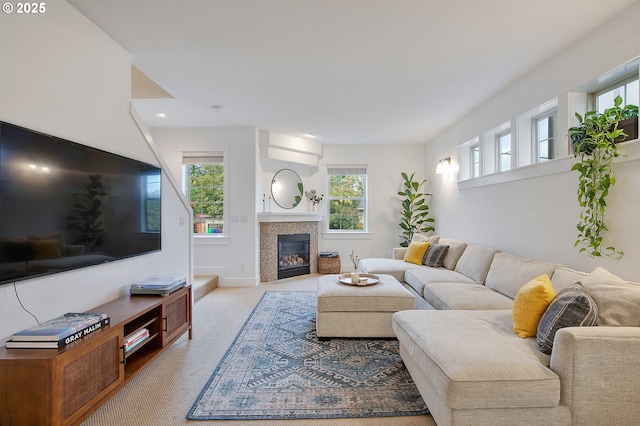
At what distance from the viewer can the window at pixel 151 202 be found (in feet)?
9.02

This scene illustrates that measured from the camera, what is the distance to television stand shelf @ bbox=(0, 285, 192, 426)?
4.65 ft

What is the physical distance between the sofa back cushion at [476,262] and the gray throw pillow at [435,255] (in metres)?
0.33

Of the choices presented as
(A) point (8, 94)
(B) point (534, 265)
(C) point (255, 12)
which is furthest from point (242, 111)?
(B) point (534, 265)

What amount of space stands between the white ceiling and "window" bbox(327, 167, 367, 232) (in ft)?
7.35

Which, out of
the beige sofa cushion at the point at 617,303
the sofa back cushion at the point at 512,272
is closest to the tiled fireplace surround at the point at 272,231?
the sofa back cushion at the point at 512,272

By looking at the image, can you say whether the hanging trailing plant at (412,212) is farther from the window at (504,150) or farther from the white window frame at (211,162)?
the white window frame at (211,162)

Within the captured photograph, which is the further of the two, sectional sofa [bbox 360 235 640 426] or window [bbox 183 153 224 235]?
window [bbox 183 153 224 235]

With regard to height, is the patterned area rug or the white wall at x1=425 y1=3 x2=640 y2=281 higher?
the white wall at x1=425 y1=3 x2=640 y2=281

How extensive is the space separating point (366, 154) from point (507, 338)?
4858 mm

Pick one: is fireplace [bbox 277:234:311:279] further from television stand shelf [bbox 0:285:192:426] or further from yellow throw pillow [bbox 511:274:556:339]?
yellow throw pillow [bbox 511:274:556:339]

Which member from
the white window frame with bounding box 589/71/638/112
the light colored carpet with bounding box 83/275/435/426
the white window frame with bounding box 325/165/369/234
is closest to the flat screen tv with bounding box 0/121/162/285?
the light colored carpet with bounding box 83/275/435/426

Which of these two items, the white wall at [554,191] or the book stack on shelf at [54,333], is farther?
the white wall at [554,191]

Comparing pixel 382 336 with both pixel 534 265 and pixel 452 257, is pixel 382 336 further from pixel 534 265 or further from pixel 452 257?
pixel 452 257

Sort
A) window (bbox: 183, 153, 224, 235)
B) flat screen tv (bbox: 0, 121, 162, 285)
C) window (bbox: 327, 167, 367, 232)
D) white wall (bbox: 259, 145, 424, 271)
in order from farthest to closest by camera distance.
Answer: window (bbox: 327, 167, 367, 232)
white wall (bbox: 259, 145, 424, 271)
window (bbox: 183, 153, 224, 235)
flat screen tv (bbox: 0, 121, 162, 285)
